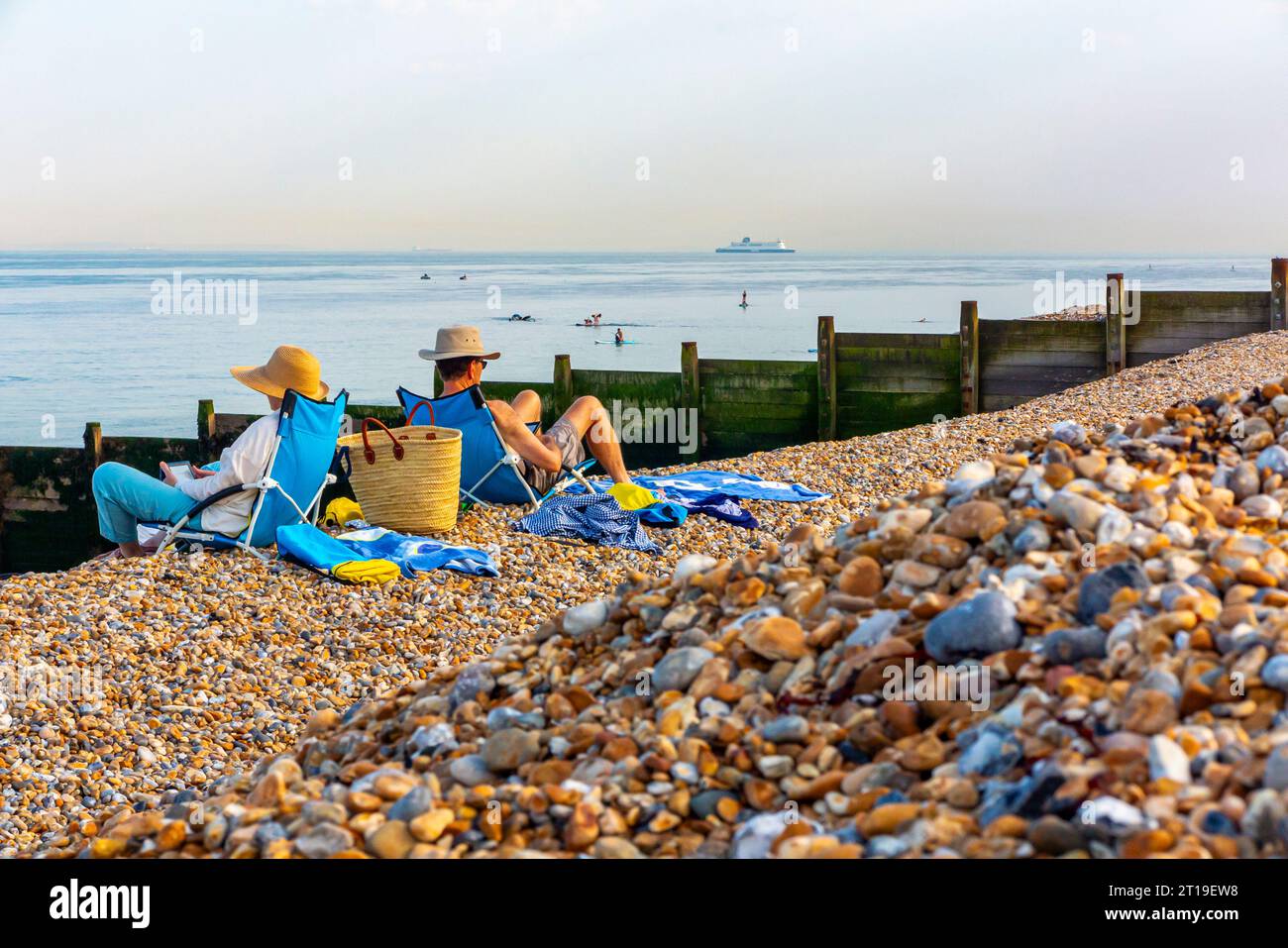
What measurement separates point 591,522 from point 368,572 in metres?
1.46

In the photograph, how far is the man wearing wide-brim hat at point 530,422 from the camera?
8.02 meters

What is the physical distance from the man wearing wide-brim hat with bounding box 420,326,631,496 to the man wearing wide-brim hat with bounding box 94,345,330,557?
993 millimetres

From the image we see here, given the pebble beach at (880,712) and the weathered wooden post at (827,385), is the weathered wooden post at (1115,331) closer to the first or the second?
the weathered wooden post at (827,385)

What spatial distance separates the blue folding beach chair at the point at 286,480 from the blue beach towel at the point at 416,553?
0.34 m

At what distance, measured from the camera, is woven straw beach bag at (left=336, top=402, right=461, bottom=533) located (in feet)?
23.7

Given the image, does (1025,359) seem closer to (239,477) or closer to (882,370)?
(882,370)

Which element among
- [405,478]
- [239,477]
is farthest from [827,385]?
[239,477]

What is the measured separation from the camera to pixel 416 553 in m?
6.62

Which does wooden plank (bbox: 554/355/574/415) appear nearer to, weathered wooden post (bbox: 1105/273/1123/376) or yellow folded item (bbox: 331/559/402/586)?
weathered wooden post (bbox: 1105/273/1123/376)

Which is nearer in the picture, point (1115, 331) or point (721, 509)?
point (721, 509)

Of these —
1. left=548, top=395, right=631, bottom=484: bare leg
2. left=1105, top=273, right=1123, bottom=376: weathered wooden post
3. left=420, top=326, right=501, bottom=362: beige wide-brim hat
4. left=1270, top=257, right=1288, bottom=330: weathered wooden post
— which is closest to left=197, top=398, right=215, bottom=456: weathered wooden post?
left=420, top=326, right=501, bottom=362: beige wide-brim hat

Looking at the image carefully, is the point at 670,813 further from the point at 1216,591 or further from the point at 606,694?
the point at 1216,591

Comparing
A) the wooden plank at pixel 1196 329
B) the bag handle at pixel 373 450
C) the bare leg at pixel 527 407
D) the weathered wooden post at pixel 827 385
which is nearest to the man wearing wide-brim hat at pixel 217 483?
the bag handle at pixel 373 450
